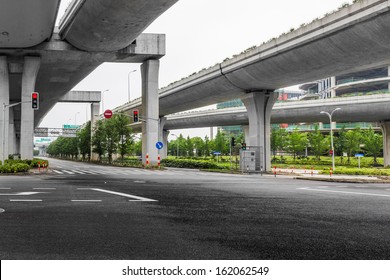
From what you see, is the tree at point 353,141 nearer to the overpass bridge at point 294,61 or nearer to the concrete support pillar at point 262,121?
the overpass bridge at point 294,61

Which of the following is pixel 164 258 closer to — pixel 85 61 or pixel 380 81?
pixel 85 61

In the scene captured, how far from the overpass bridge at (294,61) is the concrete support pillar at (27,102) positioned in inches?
515

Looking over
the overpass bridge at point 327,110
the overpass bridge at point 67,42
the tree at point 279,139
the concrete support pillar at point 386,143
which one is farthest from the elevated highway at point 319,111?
the overpass bridge at point 67,42

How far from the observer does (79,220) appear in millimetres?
9336

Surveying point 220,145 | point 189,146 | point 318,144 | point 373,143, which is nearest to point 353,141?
point 373,143

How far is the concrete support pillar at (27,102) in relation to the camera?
41100 millimetres

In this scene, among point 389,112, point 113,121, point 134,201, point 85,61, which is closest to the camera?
point 134,201

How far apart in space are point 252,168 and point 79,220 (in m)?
31.4

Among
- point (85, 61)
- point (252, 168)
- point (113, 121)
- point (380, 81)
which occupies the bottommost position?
point (252, 168)

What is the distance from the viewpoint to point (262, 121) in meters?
42.2

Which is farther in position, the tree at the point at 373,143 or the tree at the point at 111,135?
the tree at the point at 373,143

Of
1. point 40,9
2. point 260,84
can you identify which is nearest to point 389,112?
point 260,84

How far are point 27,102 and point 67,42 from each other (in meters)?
8.25

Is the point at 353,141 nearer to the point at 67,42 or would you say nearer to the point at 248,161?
the point at 248,161
